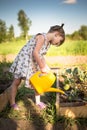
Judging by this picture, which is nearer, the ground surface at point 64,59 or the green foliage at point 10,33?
the green foliage at point 10,33

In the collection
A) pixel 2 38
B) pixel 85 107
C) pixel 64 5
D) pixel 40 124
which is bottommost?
pixel 40 124

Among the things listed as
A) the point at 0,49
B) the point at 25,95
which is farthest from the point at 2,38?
the point at 25,95

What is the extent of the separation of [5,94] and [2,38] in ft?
6.07

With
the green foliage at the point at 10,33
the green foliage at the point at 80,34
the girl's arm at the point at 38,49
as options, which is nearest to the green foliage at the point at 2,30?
the green foliage at the point at 10,33

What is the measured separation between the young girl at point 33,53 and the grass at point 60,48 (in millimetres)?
1809

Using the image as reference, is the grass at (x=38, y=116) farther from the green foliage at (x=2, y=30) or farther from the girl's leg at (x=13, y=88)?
the green foliage at (x=2, y=30)

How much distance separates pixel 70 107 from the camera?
239 cm

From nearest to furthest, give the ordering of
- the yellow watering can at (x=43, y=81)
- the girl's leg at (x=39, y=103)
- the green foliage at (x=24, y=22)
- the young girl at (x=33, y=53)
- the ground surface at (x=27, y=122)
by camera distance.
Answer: the yellow watering can at (x=43, y=81) → the ground surface at (x=27, y=122) → the young girl at (x=33, y=53) → the girl's leg at (x=39, y=103) → the green foliage at (x=24, y=22)

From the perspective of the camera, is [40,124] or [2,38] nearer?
[40,124]

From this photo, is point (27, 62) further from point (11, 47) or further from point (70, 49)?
point (70, 49)

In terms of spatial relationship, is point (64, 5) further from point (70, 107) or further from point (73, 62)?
point (70, 107)

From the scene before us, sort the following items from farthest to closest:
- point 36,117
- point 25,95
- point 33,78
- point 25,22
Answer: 1. point 25,22
2. point 25,95
3. point 36,117
4. point 33,78

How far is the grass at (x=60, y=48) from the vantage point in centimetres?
443

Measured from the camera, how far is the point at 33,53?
2.42 m
